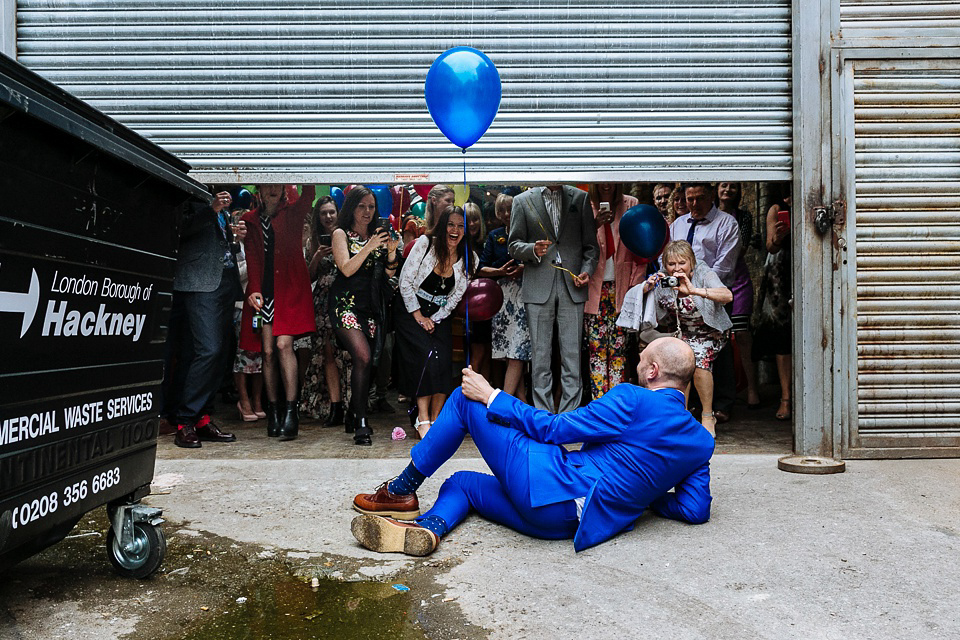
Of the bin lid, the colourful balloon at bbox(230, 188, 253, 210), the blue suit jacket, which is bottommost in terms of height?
the blue suit jacket

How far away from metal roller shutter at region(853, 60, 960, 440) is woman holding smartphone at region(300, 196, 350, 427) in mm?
4036

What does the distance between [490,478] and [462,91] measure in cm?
208

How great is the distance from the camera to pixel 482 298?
6414 millimetres

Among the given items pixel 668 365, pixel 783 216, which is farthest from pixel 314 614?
pixel 783 216

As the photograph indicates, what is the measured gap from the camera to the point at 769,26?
5.30m

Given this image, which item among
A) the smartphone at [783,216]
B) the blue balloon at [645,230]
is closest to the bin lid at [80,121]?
the blue balloon at [645,230]

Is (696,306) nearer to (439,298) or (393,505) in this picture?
(439,298)

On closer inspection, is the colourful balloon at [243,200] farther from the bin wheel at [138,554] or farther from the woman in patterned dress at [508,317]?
the bin wheel at [138,554]

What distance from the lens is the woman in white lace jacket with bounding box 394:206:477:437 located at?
6.25 m

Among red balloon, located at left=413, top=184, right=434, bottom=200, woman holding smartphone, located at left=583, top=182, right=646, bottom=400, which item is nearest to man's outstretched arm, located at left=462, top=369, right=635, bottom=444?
woman holding smartphone, located at left=583, top=182, right=646, bottom=400

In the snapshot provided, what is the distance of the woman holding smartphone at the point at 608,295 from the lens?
659 centimetres

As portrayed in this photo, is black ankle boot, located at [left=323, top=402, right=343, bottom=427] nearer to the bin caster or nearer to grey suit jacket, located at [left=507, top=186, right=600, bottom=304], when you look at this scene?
grey suit jacket, located at [left=507, top=186, right=600, bottom=304]

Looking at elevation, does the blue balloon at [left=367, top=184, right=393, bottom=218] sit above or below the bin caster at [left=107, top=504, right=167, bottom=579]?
above

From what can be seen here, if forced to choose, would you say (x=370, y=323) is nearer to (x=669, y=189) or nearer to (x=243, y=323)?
(x=243, y=323)
